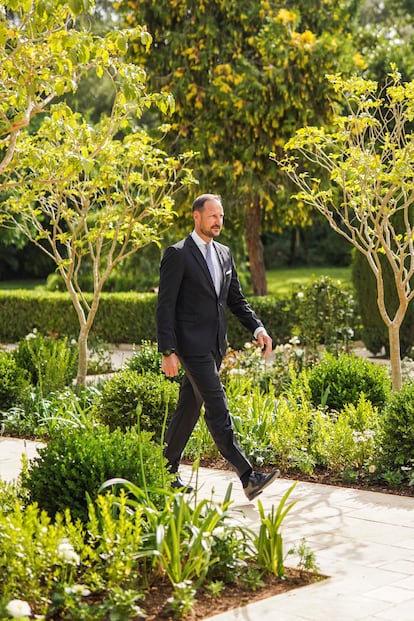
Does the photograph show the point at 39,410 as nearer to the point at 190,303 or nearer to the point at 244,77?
the point at 190,303

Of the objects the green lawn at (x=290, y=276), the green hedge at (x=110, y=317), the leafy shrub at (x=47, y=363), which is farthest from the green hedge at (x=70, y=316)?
the green lawn at (x=290, y=276)

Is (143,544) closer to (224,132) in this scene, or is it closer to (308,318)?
(308,318)

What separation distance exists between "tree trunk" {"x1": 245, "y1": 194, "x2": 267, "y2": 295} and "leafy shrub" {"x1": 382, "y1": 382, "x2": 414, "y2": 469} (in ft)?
37.9

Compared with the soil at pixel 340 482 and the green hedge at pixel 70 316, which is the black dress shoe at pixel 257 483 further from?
the green hedge at pixel 70 316

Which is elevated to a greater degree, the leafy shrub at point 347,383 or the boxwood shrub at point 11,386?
the leafy shrub at point 347,383

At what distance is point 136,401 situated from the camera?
7.83 m

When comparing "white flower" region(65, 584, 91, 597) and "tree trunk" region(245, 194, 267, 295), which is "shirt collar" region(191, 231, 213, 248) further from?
"tree trunk" region(245, 194, 267, 295)

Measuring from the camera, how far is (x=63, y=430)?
5180 mm

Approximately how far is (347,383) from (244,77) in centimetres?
937

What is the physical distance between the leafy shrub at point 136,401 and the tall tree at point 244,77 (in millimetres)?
9381

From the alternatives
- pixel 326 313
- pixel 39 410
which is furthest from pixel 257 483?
pixel 326 313

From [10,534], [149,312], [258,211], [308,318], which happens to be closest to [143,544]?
[10,534]

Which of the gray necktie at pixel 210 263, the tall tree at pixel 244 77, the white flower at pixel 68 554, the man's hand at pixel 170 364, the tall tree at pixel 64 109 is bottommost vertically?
the white flower at pixel 68 554

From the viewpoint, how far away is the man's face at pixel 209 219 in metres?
6.06
